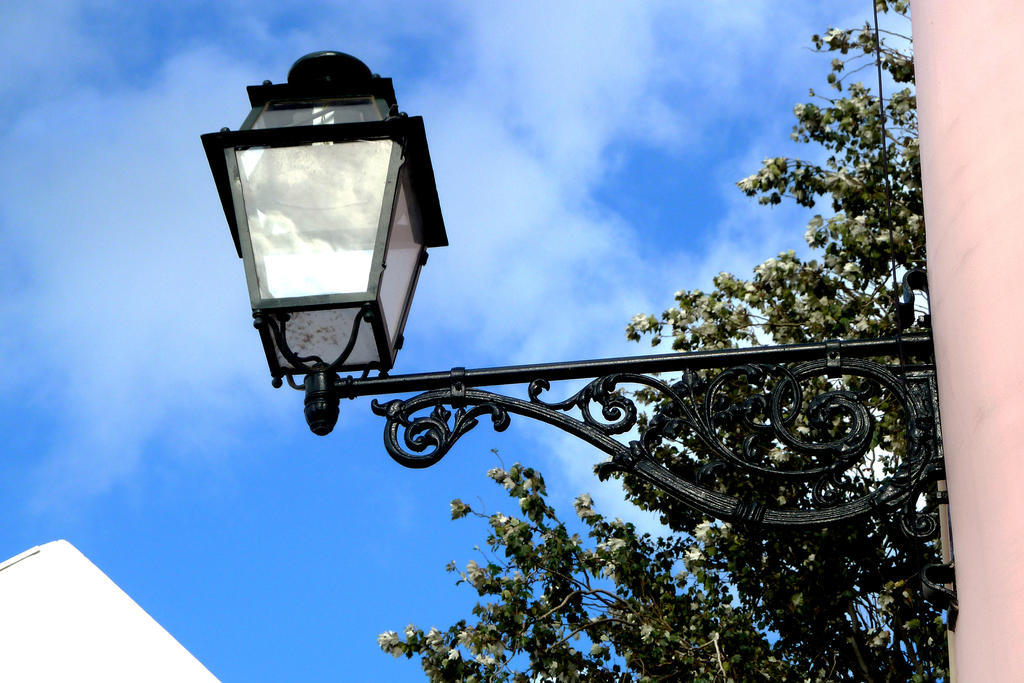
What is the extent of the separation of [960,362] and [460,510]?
7108 millimetres

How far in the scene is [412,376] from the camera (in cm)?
318

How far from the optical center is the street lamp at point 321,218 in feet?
10.3

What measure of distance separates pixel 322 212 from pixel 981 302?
1.51 metres

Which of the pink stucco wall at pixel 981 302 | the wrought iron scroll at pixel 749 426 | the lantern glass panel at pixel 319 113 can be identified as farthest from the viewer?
the lantern glass panel at pixel 319 113

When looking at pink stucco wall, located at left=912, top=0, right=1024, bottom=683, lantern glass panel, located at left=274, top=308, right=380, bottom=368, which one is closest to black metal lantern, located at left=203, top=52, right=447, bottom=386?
lantern glass panel, located at left=274, top=308, right=380, bottom=368

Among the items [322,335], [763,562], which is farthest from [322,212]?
[763,562]

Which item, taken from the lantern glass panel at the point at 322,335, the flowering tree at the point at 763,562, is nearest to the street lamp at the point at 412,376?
the lantern glass panel at the point at 322,335

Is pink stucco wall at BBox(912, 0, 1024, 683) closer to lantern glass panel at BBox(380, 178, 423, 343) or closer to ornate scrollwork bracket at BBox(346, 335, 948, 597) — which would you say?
ornate scrollwork bracket at BBox(346, 335, 948, 597)

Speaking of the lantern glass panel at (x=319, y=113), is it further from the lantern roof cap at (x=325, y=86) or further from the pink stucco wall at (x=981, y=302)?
the pink stucco wall at (x=981, y=302)

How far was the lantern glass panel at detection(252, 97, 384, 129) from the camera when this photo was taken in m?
3.32

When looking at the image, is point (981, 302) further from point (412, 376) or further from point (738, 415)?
point (412, 376)

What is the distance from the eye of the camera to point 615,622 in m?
9.36

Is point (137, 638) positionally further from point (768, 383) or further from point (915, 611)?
point (915, 611)

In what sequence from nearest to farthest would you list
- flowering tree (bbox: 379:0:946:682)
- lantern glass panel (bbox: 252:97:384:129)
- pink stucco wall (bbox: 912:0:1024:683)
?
pink stucco wall (bbox: 912:0:1024:683), lantern glass panel (bbox: 252:97:384:129), flowering tree (bbox: 379:0:946:682)
